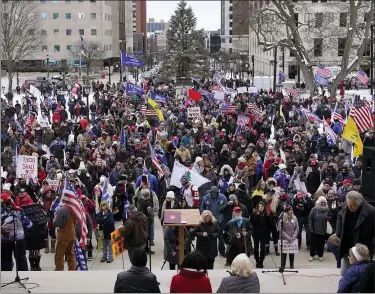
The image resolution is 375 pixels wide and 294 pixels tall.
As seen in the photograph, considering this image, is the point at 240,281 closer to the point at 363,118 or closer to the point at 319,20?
the point at 363,118

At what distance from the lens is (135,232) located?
34.4 ft

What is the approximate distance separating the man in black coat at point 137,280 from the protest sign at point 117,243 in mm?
3159

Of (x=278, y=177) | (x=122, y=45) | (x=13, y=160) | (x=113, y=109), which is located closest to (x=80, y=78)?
(x=122, y=45)

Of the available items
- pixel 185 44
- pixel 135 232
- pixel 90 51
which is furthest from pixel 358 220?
pixel 90 51

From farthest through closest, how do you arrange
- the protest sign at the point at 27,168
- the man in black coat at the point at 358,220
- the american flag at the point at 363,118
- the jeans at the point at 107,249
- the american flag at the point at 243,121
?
the american flag at the point at 243,121
the american flag at the point at 363,118
the protest sign at the point at 27,168
the jeans at the point at 107,249
the man in black coat at the point at 358,220

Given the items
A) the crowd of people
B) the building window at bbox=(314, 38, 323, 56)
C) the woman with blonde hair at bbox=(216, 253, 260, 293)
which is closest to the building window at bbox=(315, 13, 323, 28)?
the building window at bbox=(314, 38, 323, 56)

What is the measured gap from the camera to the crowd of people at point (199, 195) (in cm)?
891

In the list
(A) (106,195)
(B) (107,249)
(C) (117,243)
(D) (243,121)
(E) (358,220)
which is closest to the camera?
(E) (358,220)

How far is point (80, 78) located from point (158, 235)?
63087 mm

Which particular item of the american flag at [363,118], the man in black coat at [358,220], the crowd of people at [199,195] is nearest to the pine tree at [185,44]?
the crowd of people at [199,195]

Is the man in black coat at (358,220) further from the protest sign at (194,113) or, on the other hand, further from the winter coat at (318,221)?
the protest sign at (194,113)

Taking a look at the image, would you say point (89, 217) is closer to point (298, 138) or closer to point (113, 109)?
point (298, 138)

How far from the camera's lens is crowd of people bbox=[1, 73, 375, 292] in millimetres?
8906

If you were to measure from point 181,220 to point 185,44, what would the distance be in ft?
211
